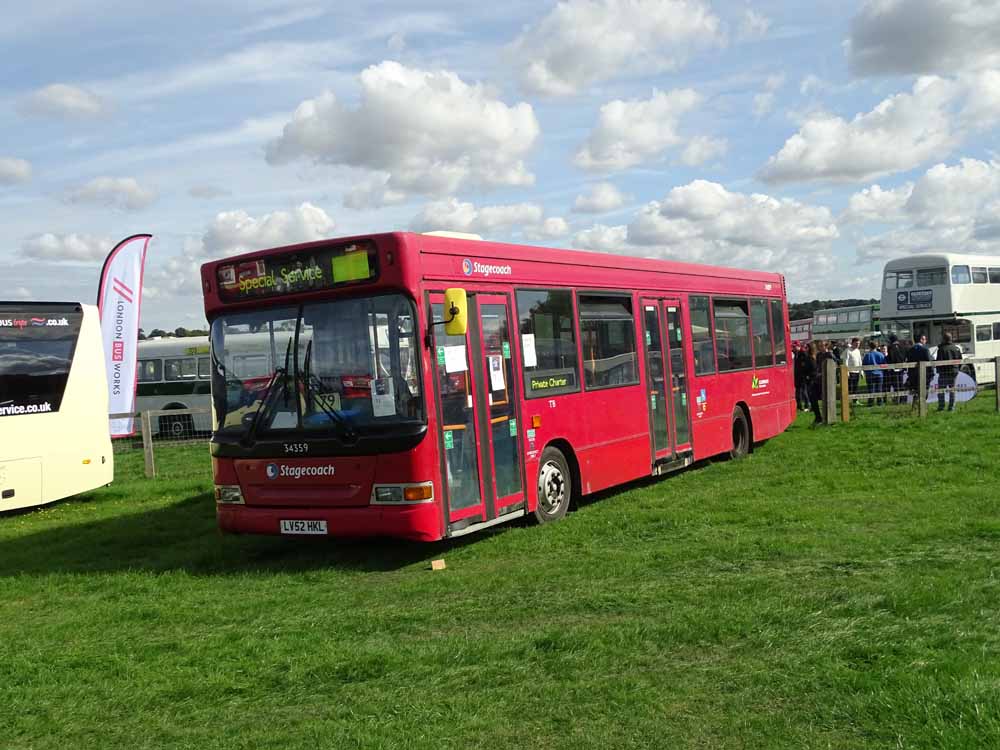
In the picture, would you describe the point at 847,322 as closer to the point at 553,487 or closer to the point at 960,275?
the point at 960,275

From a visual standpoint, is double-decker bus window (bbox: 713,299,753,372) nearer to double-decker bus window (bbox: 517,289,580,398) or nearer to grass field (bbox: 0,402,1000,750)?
grass field (bbox: 0,402,1000,750)

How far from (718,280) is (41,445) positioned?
420 inches

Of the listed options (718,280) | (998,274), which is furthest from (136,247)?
(998,274)

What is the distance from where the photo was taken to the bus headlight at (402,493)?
9016mm

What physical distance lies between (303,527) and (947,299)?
104ft

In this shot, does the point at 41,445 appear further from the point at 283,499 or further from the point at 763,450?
the point at 763,450

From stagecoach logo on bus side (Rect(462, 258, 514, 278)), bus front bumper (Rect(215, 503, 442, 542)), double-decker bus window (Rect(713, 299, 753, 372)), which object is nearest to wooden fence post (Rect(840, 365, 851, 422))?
double-decker bus window (Rect(713, 299, 753, 372))

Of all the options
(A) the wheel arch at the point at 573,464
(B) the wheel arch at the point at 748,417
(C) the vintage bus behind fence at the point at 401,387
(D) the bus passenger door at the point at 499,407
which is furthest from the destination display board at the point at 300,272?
(B) the wheel arch at the point at 748,417

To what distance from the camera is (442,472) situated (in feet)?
30.4

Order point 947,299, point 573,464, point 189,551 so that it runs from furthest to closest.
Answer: point 947,299
point 573,464
point 189,551

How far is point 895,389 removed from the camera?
65.8 ft

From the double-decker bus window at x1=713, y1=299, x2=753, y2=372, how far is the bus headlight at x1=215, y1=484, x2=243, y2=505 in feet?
26.9

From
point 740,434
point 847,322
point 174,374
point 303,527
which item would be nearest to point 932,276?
point 740,434

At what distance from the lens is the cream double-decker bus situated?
3575 centimetres
